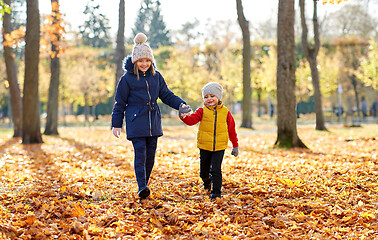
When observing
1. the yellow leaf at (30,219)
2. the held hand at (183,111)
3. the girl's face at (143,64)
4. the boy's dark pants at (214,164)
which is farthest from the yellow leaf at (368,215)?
the yellow leaf at (30,219)

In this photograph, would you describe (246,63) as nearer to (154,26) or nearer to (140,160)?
(140,160)

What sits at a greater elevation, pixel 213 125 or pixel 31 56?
pixel 31 56

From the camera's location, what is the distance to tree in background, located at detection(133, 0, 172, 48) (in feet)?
177

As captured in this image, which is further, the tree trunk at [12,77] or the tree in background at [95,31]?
the tree in background at [95,31]

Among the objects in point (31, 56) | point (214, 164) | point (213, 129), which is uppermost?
point (31, 56)

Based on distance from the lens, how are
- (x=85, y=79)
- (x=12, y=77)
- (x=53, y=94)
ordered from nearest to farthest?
(x=12, y=77) < (x=53, y=94) < (x=85, y=79)

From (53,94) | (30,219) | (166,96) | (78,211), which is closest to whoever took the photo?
(30,219)

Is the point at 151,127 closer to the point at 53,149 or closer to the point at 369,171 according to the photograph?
the point at 369,171

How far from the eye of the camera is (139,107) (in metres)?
5.06

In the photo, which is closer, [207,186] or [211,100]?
[211,100]

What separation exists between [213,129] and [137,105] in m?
0.99

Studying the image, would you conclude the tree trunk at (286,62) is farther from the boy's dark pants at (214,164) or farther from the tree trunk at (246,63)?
the tree trunk at (246,63)

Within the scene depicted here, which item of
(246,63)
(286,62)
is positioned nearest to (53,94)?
(246,63)

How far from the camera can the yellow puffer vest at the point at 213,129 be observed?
5.19 metres
